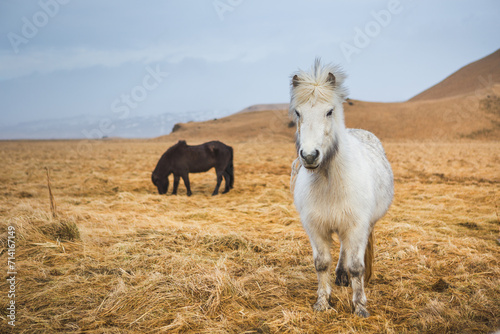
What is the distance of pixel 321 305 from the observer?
3102 mm

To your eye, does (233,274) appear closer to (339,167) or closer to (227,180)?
(339,167)

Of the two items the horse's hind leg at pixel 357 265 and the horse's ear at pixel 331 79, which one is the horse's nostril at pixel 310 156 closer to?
the horse's ear at pixel 331 79

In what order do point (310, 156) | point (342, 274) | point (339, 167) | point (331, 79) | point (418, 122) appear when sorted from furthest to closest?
1. point (418, 122)
2. point (342, 274)
3. point (339, 167)
4. point (331, 79)
5. point (310, 156)

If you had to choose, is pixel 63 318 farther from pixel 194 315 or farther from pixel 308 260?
pixel 308 260

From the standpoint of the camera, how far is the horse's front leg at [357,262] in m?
2.99

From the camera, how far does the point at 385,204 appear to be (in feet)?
12.5

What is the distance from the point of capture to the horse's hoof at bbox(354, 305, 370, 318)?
2.95m

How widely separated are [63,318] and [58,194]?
27.5 ft

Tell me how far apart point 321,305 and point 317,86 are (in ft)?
7.28

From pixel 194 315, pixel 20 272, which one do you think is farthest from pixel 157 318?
pixel 20 272

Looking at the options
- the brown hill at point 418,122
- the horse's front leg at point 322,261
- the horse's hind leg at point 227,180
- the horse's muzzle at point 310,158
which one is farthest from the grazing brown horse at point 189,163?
the brown hill at point 418,122

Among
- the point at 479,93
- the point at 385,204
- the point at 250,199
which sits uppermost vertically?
the point at 479,93

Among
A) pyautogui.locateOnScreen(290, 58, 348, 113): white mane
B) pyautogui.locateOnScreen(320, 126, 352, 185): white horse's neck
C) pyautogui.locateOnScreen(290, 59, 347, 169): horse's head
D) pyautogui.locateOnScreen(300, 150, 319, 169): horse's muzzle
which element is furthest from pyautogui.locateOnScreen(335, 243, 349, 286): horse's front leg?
pyautogui.locateOnScreen(290, 58, 348, 113): white mane

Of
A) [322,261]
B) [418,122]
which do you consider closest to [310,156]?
[322,261]
